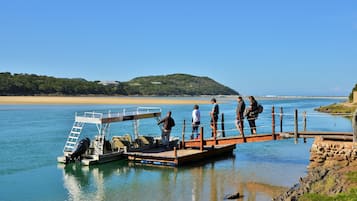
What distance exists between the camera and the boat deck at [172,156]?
21.2 meters

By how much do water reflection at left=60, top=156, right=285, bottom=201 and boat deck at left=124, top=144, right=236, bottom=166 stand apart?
368 mm

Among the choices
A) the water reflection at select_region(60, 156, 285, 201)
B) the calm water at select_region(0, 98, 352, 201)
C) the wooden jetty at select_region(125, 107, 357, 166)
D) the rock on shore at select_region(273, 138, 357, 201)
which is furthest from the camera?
the wooden jetty at select_region(125, 107, 357, 166)

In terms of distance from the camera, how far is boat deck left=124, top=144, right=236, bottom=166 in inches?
835

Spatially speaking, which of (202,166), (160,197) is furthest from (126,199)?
(202,166)

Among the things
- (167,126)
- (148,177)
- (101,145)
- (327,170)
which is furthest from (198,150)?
(327,170)

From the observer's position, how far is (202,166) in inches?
849

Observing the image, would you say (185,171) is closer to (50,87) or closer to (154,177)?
(154,177)

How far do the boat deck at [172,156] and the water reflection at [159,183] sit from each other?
37 centimetres

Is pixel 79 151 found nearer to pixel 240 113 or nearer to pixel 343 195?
pixel 240 113

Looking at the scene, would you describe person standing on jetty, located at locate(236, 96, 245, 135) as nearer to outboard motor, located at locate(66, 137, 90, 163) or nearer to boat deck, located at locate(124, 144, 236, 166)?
boat deck, located at locate(124, 144, 236, 166)

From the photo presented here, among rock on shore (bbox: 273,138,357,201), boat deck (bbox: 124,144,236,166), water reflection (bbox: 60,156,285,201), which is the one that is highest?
rock on shore (bbox: 273,138,357,201)

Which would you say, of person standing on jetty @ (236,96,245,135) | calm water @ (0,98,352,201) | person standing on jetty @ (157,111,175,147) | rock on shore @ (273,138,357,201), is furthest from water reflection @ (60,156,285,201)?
person standing on jetty @ (157,111,175,147)

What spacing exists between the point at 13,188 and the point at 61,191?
2.22m

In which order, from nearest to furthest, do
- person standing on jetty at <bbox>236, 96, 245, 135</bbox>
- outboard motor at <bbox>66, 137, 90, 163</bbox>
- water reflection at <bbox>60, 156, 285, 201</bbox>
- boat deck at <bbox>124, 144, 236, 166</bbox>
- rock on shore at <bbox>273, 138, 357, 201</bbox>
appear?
rock on shore at <bbox>273, 138, 357, 201</bbox>
water reflection at <bbox>60, 156, 285, 201</bbox>
person standing on jetty at <bbox>236, 96, 245, 135</bbox>
boat deck at <bbox>124, 144, 236, 166</bbox>
outboard motor at <bbox>66, 137, 90, 163</bbox>
